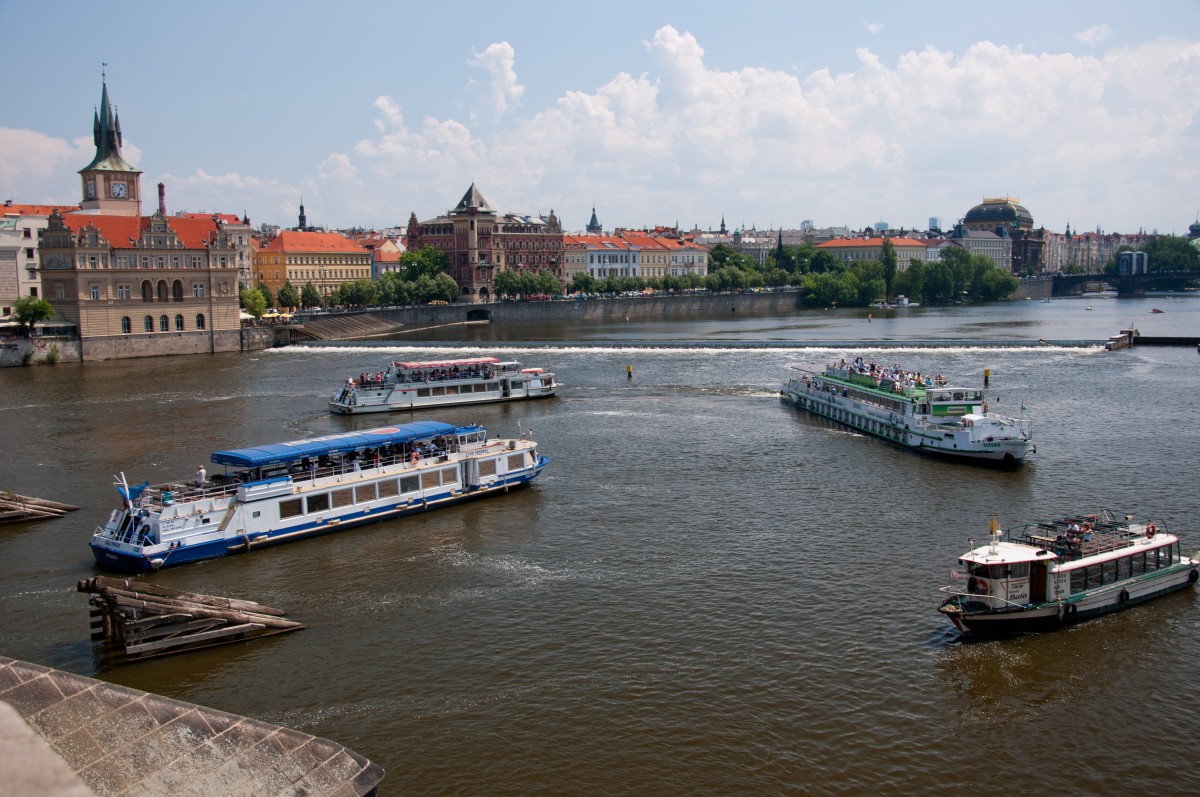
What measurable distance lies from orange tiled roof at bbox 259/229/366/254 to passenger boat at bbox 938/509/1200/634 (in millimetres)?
135510

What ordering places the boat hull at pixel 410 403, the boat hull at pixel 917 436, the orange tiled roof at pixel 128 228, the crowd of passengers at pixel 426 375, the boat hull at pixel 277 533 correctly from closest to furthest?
1. the boat hull at pixel 277 533
2. the boat hull at pixel 917 436
3. the boat hull at pixel 410 403
4. the crowd of passengers at pixel 426 375
5. the orange tiled roof at pixel 128 228

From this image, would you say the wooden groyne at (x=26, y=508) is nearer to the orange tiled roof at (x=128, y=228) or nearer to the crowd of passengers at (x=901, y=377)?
the crowd of passengers at (x=901, y=377)

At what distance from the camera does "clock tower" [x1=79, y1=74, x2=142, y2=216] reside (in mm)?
104375

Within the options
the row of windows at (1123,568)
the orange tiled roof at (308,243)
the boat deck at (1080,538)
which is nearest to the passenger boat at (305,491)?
the boat deck at (1080,538)

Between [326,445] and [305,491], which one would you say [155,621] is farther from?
[326,445]

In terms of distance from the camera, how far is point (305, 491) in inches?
1272

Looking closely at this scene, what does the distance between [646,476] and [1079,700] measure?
20.6 m

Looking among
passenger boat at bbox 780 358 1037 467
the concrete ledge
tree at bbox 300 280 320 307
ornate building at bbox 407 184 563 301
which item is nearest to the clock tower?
tree at bbox 300 280 320 307

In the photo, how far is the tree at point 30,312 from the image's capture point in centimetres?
8450

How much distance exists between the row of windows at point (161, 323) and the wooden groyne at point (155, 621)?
240 ft

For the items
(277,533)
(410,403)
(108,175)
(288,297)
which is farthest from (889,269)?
(277,533)

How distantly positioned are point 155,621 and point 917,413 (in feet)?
109

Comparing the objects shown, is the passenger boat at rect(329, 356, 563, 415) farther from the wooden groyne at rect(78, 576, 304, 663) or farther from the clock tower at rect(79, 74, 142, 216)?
the clock tower at rect(79, 74, 142, 216)

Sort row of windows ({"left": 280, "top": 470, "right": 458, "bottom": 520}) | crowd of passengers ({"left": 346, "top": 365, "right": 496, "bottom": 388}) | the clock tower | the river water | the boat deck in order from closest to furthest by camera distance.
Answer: the river water → the boat deck → row of windows ({"left": 280, "top": 470, "right": 458, "bottom": 520}) → crowd of passengers ({"left": 346, "top": 365, "right": 496, "bottom": 388}) → the clock tower
